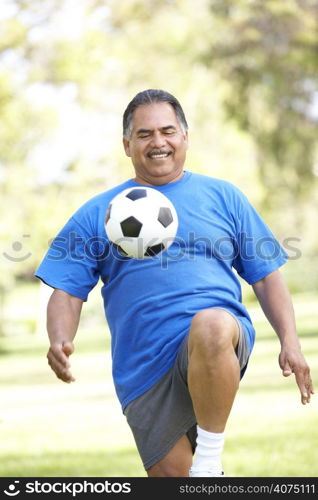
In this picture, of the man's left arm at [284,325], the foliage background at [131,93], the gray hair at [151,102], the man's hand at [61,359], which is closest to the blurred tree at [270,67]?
the foliage background at [131,93]

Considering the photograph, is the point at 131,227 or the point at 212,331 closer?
the point at 212,331

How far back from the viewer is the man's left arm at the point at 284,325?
3.81 meters

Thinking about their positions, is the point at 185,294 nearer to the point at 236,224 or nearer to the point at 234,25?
the point at 236,224

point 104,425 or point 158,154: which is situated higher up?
point 158,154

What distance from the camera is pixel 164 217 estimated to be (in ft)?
13.1

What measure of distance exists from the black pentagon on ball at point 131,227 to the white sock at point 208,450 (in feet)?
2.84

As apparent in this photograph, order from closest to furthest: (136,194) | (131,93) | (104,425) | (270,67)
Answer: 1. (136,194)
2. (104,425)
3. (270,67)
4. (131,93)

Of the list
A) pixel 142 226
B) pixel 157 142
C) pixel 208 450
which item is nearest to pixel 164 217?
pixel 142 226

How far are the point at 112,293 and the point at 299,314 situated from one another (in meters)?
22.0

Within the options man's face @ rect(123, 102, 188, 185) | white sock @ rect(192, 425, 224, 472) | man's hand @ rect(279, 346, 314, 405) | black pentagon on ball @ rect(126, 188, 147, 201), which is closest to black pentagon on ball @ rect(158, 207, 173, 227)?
black pentagon on ball @ rect(126, 188, 147, 201)

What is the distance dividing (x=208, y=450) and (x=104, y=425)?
5267 millimetres

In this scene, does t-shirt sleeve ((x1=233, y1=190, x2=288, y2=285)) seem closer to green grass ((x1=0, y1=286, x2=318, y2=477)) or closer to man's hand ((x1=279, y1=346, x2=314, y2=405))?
man's hand ((x1=279, y1=346, x2=314, y2=405))

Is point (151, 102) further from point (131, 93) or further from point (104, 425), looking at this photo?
point (131, 93)

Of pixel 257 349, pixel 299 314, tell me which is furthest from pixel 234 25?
pixel 299 314
